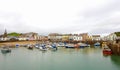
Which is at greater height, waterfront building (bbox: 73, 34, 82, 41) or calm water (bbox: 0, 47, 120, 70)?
→ waterfront building (bbox: 73, 34, 82, 41)

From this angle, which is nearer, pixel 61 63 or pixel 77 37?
pixel 61 63

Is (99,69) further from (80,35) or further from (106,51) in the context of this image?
(80,35)

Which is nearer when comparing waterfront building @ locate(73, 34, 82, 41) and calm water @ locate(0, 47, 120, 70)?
calm water @ locate(0, 47, 120, 70)

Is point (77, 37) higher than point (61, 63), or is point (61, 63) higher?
point (77, 37)

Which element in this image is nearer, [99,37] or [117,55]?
[117,55]

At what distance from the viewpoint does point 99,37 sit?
115688 mm

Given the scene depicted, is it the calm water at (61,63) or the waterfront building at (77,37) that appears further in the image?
the waterfront building at (77,37)

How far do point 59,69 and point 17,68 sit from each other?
6443mm

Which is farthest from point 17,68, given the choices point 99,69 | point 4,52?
point 4,52

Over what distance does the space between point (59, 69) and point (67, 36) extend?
9387 cm

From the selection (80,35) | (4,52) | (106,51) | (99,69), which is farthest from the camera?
(80,35)

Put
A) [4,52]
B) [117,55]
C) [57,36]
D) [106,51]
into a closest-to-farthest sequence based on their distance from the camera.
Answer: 1. [117,55]
2. [106,51]
3. [4,52]
4. [57,36]

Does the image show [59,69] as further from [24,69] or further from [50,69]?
[24,69]

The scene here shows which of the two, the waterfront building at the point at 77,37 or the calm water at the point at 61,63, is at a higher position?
the waterfront building at the point at 77,37
